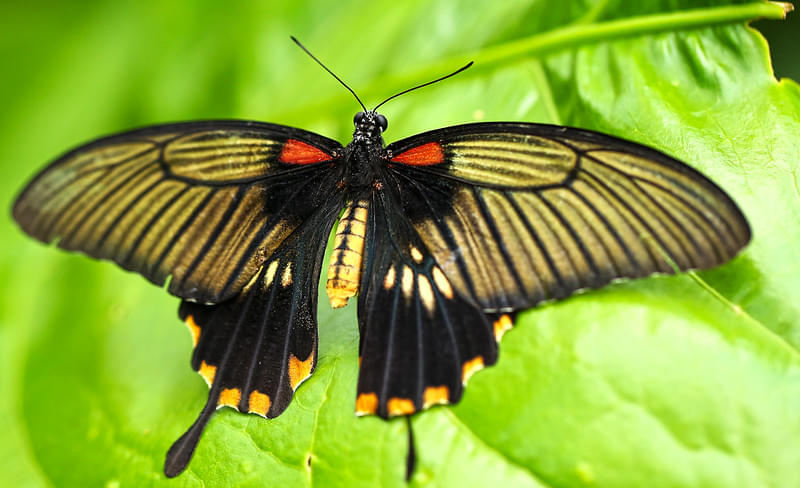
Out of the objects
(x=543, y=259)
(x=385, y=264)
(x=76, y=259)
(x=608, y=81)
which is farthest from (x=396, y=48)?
(x=76, y=259)

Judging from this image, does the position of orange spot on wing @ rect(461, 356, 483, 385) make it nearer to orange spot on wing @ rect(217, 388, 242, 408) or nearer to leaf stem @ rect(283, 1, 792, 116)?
orange spot on wing @ rect(217, 388, 242, 408)

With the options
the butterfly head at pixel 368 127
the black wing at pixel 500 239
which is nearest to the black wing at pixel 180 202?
the butterfly head at pixel 368 127

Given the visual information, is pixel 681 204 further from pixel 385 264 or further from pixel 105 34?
pixel 105 34

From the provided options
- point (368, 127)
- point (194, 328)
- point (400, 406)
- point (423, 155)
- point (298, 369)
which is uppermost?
point (368, 127)

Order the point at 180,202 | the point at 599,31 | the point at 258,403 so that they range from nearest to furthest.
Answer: the point at 258,403 → the point at 180,202 → the point at 599,31

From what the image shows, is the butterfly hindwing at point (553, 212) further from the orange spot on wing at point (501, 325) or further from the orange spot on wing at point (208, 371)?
the orange spot on wing at point (208, 371)

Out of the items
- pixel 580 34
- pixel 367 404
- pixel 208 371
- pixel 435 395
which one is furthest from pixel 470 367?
pixel 580 34

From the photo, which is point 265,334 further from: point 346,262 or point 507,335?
point 507,335
